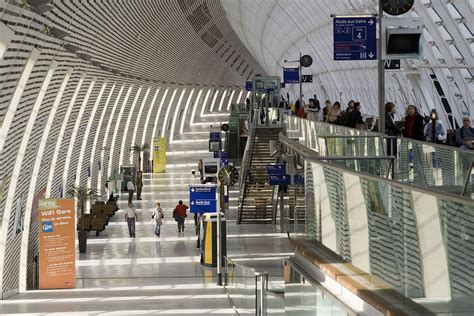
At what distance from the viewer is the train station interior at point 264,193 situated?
260 inches

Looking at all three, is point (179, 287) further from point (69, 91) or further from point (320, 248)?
point (320, 248)

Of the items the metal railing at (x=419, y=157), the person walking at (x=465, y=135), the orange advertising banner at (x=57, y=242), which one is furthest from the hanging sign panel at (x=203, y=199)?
the person walking at (x=465, y=135)

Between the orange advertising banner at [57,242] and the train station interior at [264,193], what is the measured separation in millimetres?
37

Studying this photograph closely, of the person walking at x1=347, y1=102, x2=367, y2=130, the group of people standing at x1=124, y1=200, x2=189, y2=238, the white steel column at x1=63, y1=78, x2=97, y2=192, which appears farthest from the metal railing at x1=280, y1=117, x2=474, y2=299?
the white steel column at x1=63, y1=78, x2=97, y2=192

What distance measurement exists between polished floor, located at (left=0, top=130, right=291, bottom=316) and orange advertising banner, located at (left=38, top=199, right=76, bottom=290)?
0.48 m

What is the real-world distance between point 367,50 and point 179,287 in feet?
26.8

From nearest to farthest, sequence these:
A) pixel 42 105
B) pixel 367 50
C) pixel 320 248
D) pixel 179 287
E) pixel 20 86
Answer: pixel 320 248
pixel 367 50
pixel 20 86
pixel 179 287
pixel 42 105

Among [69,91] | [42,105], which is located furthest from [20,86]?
[69,91]

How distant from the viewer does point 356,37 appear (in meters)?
23.8

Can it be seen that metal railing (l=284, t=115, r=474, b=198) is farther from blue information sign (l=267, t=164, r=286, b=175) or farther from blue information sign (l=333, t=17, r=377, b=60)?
blue information sign (l=267, t=164, r=286, b=175)

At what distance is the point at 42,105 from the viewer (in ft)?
100

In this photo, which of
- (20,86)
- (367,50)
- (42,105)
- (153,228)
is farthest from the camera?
(153,228)

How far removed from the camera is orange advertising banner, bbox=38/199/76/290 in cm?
2805

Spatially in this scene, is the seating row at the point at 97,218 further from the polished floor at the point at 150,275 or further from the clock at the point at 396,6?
the clock at the point at 396,6
